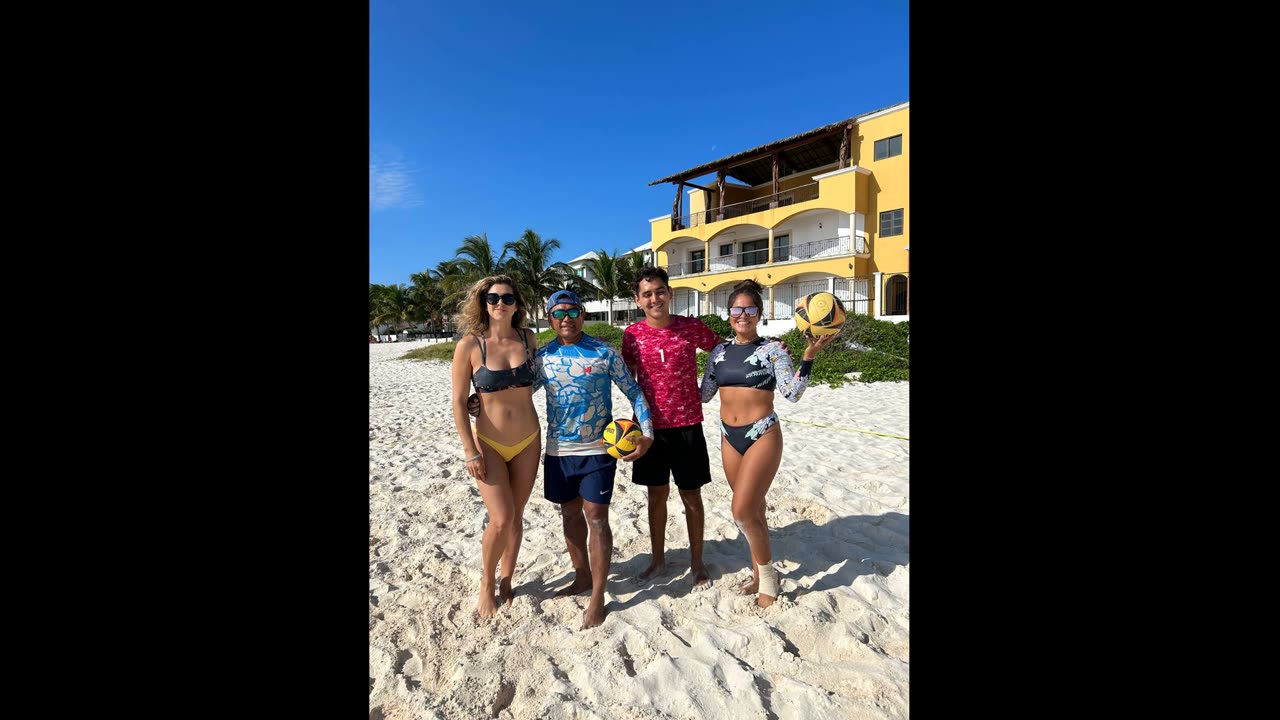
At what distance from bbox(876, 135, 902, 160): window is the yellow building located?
4 cm

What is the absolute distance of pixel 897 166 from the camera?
1966cm

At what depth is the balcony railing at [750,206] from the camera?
2366 cm

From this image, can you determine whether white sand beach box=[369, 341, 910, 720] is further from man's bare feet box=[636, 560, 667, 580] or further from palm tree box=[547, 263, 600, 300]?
palm tree box=[547, 263, 600, 300]

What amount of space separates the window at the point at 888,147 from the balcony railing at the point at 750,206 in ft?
9.72

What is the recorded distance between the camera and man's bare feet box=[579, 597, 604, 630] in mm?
2713

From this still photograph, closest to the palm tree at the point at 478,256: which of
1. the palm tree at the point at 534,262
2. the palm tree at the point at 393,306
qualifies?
the palm tree at the point at 534,262

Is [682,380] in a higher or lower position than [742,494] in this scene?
higher

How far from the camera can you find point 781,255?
Result: 77.9 ft

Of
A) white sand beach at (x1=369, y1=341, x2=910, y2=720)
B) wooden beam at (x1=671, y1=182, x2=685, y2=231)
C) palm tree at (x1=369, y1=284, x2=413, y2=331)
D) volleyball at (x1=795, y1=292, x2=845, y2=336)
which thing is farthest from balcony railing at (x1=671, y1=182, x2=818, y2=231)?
palm tree at (x1=369, y1=284, x2=413, y2=331)

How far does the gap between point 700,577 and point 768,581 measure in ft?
1.54

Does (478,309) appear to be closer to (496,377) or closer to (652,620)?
(496,377)
